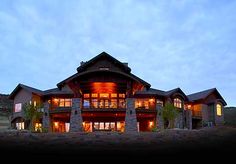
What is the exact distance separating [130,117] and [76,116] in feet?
20.5

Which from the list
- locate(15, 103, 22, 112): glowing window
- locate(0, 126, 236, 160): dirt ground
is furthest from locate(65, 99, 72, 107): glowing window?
locate(0, 126, 236, 160): dirt ground

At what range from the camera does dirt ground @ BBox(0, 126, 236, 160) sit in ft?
73.7

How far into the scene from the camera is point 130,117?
3722 cm

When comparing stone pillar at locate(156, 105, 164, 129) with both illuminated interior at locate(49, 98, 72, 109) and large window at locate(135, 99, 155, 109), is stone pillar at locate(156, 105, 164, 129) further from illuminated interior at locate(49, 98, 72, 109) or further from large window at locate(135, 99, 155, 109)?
illuminated interior at locate(49, 98, 72, 109)

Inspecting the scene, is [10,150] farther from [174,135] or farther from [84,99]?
[84,99]

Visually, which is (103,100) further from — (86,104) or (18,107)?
(18,107)

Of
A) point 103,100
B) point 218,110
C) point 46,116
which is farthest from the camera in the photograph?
point 218,110

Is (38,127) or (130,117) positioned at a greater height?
(130,117)

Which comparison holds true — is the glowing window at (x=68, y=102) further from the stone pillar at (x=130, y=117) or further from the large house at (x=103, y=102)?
the stone pillar at (x=130, y=117)

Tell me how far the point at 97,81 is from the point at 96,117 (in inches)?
245

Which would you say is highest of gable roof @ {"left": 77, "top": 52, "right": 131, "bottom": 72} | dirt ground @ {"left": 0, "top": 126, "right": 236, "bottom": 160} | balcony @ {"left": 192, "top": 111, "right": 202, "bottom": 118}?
gable roof @ {"left": 77, "top": 52, "right": 131, "bottom": 72}

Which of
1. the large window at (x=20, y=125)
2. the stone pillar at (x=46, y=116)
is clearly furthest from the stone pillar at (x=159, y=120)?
the large window at (x=20, y=125)

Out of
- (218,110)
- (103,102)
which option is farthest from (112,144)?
(218,110)

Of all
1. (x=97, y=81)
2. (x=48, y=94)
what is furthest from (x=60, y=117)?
(x=97, y=81)
